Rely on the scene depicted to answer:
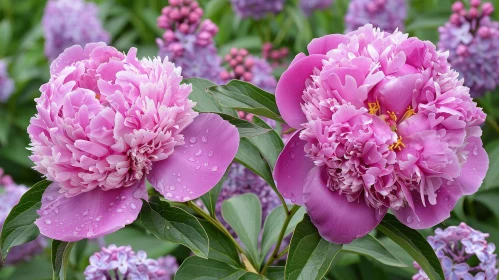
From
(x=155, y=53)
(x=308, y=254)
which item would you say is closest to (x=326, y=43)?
(x=308, y=254)

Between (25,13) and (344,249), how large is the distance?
2912 mm

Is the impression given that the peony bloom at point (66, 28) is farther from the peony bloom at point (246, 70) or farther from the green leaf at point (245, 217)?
the green leaf at point (245, 217)

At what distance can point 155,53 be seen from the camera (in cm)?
293

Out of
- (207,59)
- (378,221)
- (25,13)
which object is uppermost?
(378,221)

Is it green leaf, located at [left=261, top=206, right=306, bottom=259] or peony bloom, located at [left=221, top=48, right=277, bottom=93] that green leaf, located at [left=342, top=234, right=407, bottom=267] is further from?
peony bloom, located at [left=221, top=48, right=277, bottom=93]

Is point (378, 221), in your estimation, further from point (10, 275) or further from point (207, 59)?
point (10, 275)

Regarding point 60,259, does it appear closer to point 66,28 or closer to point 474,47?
point 474,47

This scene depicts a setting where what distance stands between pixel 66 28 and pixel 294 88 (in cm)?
182

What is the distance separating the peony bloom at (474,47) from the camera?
183 centimetres

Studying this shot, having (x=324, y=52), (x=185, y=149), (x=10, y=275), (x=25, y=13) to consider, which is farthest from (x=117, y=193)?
(x=25, y=13)

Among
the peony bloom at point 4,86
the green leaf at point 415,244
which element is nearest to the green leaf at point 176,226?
the green leaf at point 415,244

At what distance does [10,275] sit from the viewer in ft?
6.24

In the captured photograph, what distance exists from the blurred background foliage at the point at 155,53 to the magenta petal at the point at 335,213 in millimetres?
Answer: 471

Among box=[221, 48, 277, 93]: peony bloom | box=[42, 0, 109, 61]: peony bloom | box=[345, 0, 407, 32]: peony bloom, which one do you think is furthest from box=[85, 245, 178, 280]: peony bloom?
box=[42, 0, 109, 61]: peony bloom
